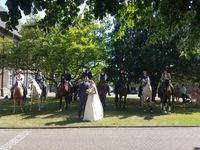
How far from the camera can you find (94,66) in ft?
125

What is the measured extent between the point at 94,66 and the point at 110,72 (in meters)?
Answer: 2.65

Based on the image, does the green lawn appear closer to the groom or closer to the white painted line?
the groom

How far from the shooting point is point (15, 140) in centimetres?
1559

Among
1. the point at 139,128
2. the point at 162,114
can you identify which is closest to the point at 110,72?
the point at 162,114

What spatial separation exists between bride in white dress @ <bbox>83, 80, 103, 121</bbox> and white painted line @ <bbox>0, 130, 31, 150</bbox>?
14.0 ft

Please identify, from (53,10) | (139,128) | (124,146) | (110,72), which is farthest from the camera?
(110,72)

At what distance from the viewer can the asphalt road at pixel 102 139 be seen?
45.7ft

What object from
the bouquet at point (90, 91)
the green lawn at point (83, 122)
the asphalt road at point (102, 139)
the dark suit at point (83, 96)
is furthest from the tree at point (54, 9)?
the dark suit at point (83, 96)

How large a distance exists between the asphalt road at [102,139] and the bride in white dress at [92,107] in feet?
9.14

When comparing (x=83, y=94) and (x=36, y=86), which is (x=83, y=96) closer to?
(x=83, y=94)

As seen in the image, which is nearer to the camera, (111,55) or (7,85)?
(111,55)

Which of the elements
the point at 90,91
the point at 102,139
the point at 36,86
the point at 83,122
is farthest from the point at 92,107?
the point at 102,139

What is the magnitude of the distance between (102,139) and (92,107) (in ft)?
21.7

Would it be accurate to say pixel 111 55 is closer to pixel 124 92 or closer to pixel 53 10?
pixel 124 92
